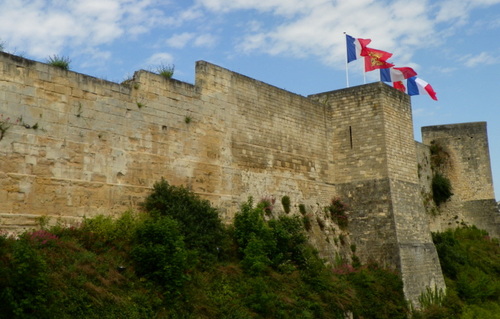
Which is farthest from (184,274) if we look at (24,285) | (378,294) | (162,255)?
(378,294)

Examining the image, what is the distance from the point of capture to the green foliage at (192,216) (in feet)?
41.2

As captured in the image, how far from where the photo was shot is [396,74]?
805 inches

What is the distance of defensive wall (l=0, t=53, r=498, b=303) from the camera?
11039 mm

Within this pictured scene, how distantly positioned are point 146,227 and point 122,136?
2359 mm

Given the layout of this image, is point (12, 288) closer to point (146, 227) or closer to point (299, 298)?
point (146, 227)

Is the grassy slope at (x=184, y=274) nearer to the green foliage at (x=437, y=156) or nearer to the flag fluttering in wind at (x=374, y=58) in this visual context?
the flag fluttering in wind at (x=374, y=58)

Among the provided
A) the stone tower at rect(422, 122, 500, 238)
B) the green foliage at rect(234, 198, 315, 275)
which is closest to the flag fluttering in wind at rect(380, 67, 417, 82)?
the stone tower at rect(422, 122, 500, 238)

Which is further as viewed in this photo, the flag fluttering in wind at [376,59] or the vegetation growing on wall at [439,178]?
the vegetation growing on wall at [439,178]

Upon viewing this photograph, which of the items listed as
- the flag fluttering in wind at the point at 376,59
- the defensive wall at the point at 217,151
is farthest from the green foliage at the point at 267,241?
the flag fluttering in wind at the point at 376,59

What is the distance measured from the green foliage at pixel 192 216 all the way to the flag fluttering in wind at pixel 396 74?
9642mm

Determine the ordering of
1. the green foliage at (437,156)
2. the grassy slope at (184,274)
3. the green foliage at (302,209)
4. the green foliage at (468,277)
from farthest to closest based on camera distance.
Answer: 1. the green foliage at (437,156)
2. the green foliage at (468,277)
3. the green foliage at (302,209)
4. the grassy slope at (184,274)

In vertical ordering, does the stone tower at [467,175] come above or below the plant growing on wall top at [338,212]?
above

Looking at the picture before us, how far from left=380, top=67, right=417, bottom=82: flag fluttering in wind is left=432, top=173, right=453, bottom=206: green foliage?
6462mm

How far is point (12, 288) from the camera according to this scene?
8430 millimetres
